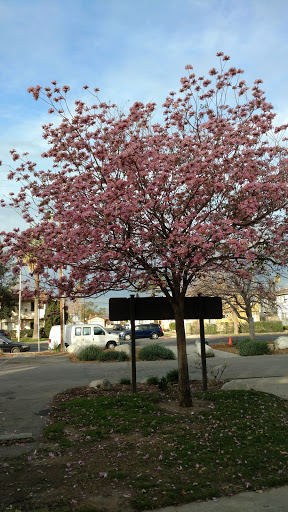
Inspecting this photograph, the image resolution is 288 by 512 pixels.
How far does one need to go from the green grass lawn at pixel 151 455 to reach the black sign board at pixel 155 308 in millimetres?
2119

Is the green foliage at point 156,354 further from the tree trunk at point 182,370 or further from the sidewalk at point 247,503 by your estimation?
the sidewalk at point 247,503

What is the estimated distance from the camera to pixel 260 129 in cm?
907

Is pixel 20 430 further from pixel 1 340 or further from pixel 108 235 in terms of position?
pixel 1 340

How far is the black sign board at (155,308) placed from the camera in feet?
33.9

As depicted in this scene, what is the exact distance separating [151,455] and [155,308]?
488 cm

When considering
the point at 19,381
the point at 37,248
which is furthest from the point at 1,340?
the point at 37,248

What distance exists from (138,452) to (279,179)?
5975mm

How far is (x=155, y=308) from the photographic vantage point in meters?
10.4

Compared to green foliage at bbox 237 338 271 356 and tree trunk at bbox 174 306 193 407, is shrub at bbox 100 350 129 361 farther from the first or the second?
tree trunk at bbox 174 306 193 407

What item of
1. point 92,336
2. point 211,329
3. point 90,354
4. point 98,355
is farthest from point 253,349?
point 211,329

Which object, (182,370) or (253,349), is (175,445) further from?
(253,349)

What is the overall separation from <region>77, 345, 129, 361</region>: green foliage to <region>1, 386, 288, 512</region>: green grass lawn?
11.8 m

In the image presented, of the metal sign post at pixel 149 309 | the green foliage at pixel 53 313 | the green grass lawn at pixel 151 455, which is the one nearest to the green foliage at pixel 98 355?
the green foliage at pixel 53 313

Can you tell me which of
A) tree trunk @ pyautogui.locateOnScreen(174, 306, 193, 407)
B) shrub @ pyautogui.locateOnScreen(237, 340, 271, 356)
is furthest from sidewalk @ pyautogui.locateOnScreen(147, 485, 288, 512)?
shrub @ pyautogui.locateOnScreen(237, 340, 271, 356)
